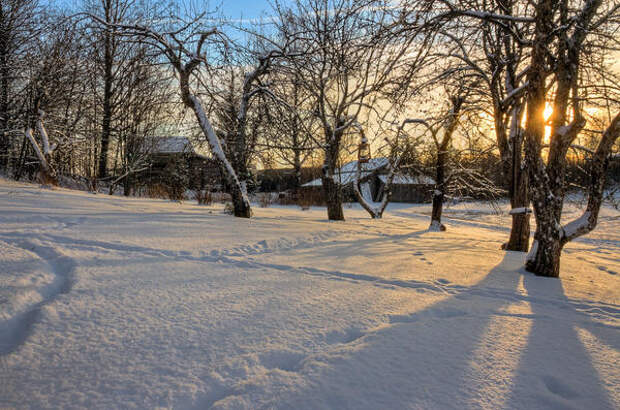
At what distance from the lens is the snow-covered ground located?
1.07m

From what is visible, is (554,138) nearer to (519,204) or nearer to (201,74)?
(519,204)

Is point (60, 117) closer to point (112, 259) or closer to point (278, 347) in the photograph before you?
point (112, 259)

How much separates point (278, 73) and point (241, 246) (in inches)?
192

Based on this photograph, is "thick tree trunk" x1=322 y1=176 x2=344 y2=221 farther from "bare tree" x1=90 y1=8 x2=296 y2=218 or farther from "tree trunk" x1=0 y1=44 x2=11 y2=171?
"tree trunk" x1=0 y1=44 x2=11 y2=171

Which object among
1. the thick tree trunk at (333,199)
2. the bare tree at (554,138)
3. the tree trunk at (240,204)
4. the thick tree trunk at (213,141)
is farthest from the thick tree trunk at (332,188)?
the bare tree at (554,138)

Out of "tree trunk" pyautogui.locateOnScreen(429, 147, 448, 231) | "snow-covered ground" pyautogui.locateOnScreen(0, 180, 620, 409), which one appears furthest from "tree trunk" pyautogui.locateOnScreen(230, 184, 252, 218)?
"tree trunk" pyautogui.locateOnScreen(429, 147, 448, 231)

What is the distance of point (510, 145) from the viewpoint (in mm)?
5348

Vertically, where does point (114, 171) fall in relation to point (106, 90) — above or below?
below

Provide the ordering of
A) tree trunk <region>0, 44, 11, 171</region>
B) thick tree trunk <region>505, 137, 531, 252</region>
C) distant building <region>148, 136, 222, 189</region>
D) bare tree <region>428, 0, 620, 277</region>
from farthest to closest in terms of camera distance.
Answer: distant building <region>148, 136, 222, 189</region> → tree trunk <region>0, 44, 11, 171</region> → thick tree trunk <region>505, 137, 531, 252</region> → bare tree <region>428, 0, 620, 277</region>

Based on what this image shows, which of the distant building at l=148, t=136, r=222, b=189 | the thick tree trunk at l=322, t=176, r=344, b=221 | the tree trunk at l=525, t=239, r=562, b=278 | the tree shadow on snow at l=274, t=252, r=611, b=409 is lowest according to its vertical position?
the tree shadow on snow at l=274, t=252, r=611, b=409

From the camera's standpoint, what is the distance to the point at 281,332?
4.94ft

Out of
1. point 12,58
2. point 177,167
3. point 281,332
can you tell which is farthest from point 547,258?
point 177,167

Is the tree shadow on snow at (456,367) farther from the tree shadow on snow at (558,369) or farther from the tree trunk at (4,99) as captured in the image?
the tree trunk at (4,99)

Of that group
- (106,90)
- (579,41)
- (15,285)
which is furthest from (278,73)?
(106,90)
